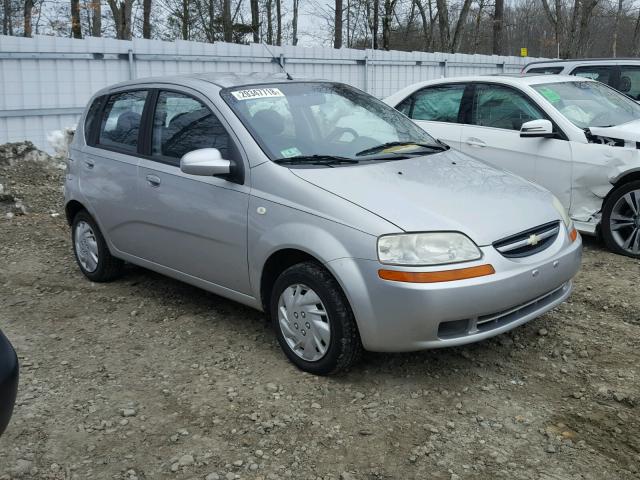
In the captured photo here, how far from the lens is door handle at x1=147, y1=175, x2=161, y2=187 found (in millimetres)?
4503

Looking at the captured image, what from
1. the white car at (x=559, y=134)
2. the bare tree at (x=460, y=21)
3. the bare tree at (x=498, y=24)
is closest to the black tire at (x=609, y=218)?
the white car at (x=559, y=134)

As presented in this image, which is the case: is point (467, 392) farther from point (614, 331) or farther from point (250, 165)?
point (250, 165)

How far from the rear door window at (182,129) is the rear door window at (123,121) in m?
0.24

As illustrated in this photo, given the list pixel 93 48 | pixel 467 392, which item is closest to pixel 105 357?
pixel 467 392

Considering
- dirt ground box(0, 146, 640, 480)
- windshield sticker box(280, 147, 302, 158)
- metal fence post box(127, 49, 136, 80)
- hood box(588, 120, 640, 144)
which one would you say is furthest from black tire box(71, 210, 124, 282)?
metal fence post box(127, 49, 136, 80)

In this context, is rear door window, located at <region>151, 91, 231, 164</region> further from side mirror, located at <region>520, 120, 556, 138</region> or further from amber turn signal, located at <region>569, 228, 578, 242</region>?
side mirror, located at <region>520, 120, 556, 138</region>

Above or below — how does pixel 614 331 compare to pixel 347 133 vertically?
below

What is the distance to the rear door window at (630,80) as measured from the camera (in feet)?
28.2

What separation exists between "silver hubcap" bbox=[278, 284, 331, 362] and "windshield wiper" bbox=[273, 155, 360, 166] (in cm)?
75

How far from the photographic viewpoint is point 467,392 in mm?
3562

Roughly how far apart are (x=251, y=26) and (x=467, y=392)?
2404cm

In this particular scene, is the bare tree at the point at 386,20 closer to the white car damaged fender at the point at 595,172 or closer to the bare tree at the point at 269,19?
the bare tree at the point at 269,19

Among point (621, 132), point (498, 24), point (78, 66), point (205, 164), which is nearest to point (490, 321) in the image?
point (205, 164)

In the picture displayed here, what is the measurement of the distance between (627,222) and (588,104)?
4.41 ft
